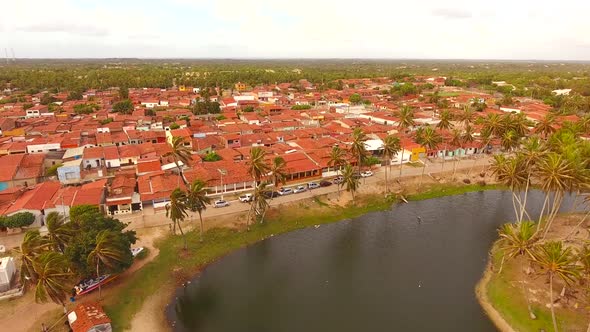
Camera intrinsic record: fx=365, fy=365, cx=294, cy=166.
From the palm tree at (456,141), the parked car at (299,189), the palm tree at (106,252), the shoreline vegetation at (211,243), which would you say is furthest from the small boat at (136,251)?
the palm tree at (456,141)

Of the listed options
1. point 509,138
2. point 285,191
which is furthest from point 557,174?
point 285,191

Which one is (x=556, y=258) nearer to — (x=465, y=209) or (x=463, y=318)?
(x=463, y=318)

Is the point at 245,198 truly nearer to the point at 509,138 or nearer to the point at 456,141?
the point at 456,141

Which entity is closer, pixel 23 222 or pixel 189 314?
pixel 189 314

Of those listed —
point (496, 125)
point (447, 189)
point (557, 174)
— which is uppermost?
point (496, 125)

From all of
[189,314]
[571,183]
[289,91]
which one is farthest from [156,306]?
[289,91]
